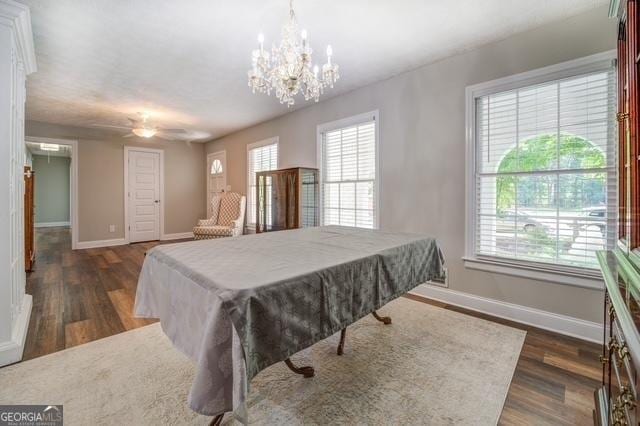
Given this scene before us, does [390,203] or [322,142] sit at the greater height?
[322,142]

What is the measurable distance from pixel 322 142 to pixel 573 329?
11.5 feet

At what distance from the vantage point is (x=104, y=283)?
371 centimetres

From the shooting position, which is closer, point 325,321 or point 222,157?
point 325,321

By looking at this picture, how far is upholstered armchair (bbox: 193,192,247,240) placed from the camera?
5.36 metres

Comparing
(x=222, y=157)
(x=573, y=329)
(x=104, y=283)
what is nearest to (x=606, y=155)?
(x=573, y=329)

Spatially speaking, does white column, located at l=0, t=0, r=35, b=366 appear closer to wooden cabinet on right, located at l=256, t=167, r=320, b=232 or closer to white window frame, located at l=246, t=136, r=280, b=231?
wooden cabinet on right, located at l=256, t=167, r=320, b=232

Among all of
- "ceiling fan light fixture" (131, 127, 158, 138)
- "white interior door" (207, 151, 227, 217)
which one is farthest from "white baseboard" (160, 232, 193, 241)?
"ceiling fan light fixture" (131, 127, 158, 138)

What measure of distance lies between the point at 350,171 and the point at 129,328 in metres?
3.05

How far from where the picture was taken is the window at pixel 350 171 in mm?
3760

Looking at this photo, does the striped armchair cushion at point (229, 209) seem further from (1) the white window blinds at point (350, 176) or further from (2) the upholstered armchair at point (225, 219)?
(1) the white window blinds at point (350, 176)

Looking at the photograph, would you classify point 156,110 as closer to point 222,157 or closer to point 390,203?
point 222,157

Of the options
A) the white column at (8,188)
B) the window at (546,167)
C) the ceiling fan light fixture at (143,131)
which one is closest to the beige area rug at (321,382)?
the white column at (8,188)

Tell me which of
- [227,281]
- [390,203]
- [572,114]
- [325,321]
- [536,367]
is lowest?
[536,367]

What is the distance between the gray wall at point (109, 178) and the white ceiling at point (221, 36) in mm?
2201
